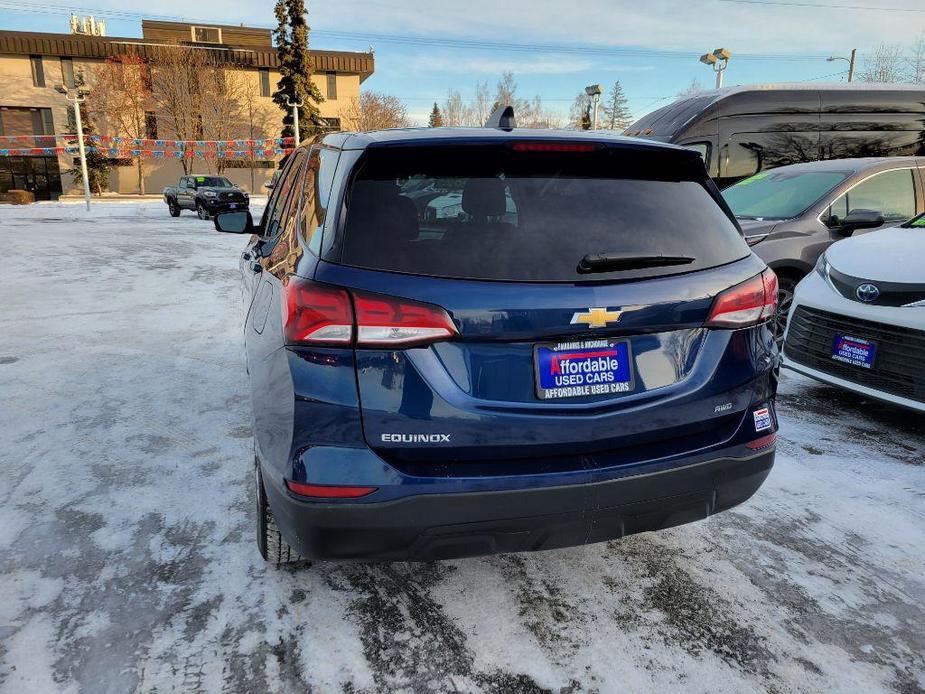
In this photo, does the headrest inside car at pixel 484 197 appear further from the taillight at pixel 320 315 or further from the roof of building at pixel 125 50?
the roof of building at pixel 125 50

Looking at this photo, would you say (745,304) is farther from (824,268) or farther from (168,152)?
(168,152)

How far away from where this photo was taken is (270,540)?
8.24 feet

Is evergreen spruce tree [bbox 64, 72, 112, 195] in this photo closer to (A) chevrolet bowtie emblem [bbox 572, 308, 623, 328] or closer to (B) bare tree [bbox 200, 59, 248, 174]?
(B) bare tree [bbox 200, 59, 248, 174]

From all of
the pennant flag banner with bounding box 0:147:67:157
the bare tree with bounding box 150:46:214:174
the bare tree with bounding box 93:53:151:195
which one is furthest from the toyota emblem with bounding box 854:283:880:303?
the pennant flag banner with bounding box 0:147:67:157

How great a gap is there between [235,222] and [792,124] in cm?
1140

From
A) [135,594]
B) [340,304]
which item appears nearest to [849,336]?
[340,304]

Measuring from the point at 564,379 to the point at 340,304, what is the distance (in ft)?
2.39

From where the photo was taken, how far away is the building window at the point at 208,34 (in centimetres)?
5217

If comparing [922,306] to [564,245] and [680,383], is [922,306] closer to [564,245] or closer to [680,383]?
[680,383]

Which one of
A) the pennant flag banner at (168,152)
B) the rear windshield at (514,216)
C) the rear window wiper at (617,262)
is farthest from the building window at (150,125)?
the rear window wiper at (617,262)

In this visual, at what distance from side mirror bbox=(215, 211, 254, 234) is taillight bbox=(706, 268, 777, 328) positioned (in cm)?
323

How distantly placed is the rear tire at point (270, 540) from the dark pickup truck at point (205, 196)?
68.9 ft

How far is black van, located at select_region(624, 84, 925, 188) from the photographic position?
11.5 metres

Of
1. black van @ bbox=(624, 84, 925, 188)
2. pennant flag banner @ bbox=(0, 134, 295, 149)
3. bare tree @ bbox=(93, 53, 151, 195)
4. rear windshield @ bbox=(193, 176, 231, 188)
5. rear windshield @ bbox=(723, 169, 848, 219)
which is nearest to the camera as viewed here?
rear windshield @ bbox=(723, 169, 848, 219)
